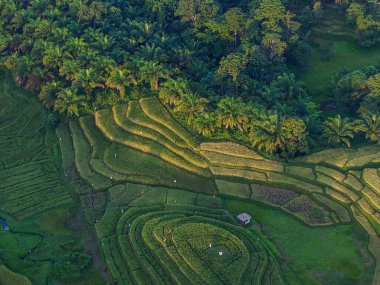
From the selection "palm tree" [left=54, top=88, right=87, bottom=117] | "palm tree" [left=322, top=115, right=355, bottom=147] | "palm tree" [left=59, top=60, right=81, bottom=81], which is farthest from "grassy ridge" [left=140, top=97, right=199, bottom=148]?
"palm tree" [left=322, top=115, right=355, bottom=147]

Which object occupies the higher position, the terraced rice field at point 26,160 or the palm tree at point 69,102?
the palm tree at point 69,102

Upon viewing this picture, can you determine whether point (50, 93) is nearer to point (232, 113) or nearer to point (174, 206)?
point (232, 113)

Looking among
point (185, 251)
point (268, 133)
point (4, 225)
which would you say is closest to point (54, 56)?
point (4, 225)

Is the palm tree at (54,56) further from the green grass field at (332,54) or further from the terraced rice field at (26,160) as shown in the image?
the green grass field at (332,54)

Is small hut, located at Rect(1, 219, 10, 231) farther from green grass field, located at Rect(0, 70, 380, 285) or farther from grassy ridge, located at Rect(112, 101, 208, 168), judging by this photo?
grassy ridge, located at Rect(112, 101, 208, 168)

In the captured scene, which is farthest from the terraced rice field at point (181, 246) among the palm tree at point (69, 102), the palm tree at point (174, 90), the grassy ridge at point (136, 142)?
the palm tree at point (69, 102)

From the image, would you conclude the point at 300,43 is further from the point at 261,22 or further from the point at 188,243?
the point at 188,243

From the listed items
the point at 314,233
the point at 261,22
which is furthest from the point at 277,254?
the point at 261,22
